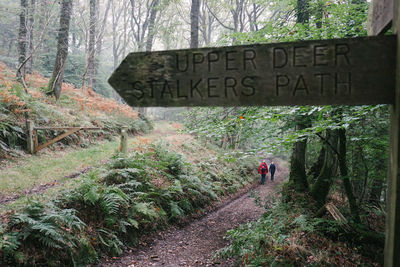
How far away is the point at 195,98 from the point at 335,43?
0.91 metres

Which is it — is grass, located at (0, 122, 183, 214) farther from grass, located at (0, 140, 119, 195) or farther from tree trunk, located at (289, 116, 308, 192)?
tree trunk, located at (289, 116, 308, 192)

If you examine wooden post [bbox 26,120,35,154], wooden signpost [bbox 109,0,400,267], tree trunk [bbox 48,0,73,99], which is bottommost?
wooden post [bbox 26,120,35,154]

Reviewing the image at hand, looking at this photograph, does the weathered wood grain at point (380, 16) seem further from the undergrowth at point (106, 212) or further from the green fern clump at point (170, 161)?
the green fern clump at point (170, 161)

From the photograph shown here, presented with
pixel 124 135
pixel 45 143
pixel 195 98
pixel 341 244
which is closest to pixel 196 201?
pixel 124 135

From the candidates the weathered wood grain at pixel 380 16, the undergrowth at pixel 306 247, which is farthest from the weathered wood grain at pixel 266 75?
the undergrowth at pixel 306 247

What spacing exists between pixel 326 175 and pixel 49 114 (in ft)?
A: 37.4

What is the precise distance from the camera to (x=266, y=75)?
1529mm

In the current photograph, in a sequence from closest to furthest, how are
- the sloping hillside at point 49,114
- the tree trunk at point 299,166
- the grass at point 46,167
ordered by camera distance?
the grass at point 46,167
the tree trunk at point 299,166
the sloping hillside at point 49,114

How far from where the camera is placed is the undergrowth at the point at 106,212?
4.17 m

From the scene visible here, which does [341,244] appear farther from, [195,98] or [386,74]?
[195,98]

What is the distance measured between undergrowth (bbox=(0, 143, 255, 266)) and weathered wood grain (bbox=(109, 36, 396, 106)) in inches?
133

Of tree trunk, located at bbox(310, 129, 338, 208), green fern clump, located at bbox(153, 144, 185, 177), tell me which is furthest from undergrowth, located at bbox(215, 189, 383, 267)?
green fern clump, located at bbox(153, 144, 185, 177)

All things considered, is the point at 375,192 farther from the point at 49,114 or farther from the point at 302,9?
the point at 49,114

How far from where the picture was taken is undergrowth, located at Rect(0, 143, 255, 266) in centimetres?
417
